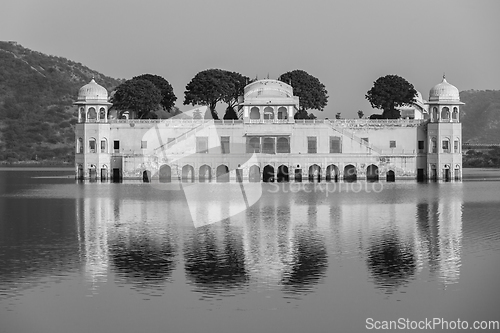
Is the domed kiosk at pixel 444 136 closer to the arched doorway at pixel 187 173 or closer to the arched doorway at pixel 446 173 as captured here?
the arched doorway at pixel 446 173

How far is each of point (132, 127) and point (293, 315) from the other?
6133 cm

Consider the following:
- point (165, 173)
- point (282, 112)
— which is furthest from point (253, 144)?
point (165, 173)

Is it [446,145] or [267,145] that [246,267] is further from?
[446,145]

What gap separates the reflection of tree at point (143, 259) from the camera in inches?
1086

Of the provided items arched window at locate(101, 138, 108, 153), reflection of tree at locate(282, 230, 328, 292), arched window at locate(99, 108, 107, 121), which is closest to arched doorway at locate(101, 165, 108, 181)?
arched window at locate(101, 138, 108, 153)

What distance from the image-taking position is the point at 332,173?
266 feet

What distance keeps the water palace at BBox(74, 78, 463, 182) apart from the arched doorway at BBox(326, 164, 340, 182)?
1.0 inches

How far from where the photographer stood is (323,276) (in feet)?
90.1

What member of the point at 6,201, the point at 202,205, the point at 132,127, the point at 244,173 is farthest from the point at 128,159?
the point at 202,205

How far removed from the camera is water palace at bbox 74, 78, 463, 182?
257 ft

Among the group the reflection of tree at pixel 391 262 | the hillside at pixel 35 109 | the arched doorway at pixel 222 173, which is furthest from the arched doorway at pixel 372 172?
the hillside at pixel 35 109

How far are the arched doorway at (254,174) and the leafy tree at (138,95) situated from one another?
50.3 ft

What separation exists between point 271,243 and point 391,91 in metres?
60.8

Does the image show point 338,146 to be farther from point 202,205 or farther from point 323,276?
point 323,276
